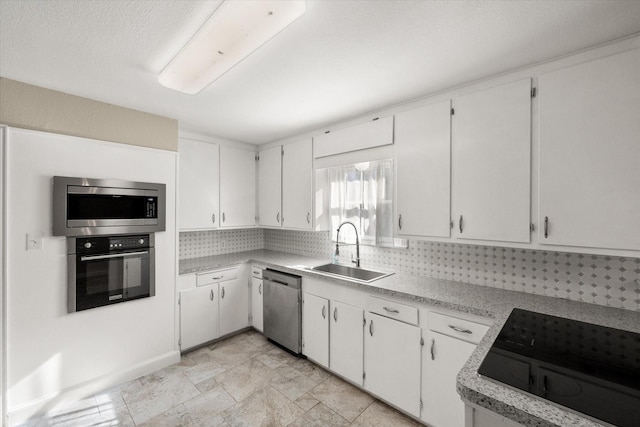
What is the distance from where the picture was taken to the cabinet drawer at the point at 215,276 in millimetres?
3027

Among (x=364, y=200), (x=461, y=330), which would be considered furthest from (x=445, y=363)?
(x=364, y=200)

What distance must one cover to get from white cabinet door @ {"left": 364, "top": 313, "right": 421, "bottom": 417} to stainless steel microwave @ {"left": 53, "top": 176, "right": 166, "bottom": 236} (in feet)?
7.16

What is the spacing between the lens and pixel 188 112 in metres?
2.61

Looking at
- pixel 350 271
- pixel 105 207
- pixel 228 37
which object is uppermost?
pixel 228 37

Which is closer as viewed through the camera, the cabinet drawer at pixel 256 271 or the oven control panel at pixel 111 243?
the oven control panel at pixel 111 243

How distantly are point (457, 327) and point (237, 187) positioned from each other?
2895 millimetres

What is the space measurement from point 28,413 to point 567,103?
164 inches

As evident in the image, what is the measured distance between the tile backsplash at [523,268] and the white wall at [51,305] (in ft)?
3.95

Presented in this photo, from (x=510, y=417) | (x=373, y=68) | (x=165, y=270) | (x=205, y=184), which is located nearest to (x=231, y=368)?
(x=165, y=270)

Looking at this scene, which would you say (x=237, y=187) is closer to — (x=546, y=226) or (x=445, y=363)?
(x=445, y=363)

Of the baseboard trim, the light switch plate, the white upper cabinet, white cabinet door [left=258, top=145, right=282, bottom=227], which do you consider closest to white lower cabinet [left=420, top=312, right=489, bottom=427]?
the white upper cabinet

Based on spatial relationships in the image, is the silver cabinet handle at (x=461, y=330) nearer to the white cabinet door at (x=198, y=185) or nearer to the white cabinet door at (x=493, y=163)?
the white cabinet door at (x=493, y=163)

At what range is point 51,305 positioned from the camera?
2104 mm

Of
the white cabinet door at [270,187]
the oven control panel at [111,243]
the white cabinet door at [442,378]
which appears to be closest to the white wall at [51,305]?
the oven control panel at [111,243]
